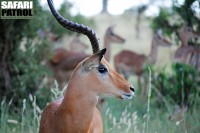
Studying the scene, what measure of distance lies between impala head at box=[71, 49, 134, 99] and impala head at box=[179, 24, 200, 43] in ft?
19.4

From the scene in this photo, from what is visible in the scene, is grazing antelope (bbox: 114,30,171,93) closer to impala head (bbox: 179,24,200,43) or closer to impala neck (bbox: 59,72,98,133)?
impala head (bbox: 179,24,200,43)

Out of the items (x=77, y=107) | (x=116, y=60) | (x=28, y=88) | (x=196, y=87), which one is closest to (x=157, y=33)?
(x=116, y=60)

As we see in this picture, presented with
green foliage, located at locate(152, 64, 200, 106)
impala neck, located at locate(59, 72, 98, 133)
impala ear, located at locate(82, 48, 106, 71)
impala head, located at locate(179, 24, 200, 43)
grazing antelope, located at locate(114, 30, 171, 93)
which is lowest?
grazing antelope, located at locate(114, 30, 171, 93)

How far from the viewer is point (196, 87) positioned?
7879 millimetres

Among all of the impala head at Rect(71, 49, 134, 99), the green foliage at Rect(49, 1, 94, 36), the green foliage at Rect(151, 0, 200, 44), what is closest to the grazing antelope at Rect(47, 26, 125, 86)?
the green foliage at Rect(49, 1, 94, 36)

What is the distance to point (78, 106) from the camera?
140 inches

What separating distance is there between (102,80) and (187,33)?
6.08 m

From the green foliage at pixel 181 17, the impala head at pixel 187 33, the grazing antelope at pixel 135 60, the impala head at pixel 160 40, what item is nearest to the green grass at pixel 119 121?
the impala head at pixel 187 33

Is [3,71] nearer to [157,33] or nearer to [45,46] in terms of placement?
[45,46]

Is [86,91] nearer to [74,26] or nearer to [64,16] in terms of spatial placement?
[74,26]

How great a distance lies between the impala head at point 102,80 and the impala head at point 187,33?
592cm

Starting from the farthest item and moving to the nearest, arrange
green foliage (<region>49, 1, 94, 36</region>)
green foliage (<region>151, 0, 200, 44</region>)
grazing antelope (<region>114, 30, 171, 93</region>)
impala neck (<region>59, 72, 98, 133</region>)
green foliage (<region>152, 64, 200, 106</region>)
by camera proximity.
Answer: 1. grazing antelope (<region>114, 30, 171, 93</region>)
2. green foliage (<region>49, 1, 94, 36</region>)
3. green foliage (<region>151, 0, 200, 44</region>)
4. green foliage (<region>152, 64, 200, 106</region>)
5. impala neck (<region>59, 72, 98, 133</region>)

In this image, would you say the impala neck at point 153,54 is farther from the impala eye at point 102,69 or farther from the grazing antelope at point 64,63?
the impala eye at point 102,69

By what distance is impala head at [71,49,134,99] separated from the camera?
3.45 m
